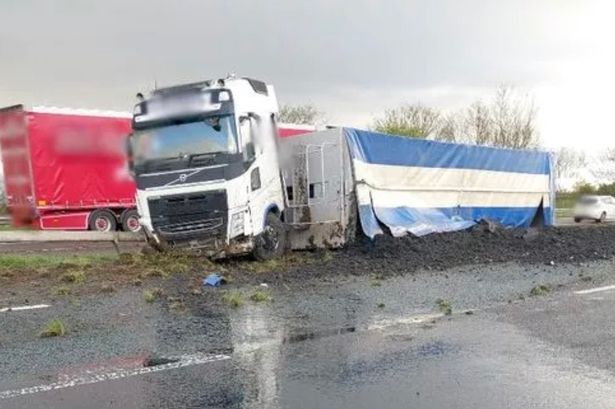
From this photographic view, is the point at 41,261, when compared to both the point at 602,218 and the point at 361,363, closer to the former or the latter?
the point at 361,363

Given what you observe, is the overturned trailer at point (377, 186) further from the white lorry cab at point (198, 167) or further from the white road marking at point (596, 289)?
the white road marking at point (596, 289)

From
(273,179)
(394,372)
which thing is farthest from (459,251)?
(394,372)

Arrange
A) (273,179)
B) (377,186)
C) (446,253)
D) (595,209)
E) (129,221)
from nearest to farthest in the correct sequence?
(273,179), (446,253), (377,186), (129,221), (595,209)

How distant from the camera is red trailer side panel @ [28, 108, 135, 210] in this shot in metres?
19.5

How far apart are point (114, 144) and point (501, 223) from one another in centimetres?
1102

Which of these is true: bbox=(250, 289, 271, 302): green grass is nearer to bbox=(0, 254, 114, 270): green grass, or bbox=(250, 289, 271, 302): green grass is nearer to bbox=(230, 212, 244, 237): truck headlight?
bbox=(230, 212, 244, 237): truck headlight

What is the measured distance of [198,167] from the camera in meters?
12.1

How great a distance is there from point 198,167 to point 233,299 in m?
3.70

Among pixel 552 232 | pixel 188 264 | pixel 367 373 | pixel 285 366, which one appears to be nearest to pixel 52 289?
pixel 188 264

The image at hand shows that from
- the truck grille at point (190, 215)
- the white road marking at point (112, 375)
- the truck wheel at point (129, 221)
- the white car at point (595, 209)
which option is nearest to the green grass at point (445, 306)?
the white road marking at point (112, 375)

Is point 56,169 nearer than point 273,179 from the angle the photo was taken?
No

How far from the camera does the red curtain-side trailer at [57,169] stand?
65.0ft

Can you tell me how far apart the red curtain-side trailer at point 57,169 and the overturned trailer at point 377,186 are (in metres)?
4.26

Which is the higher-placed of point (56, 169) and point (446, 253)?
point (56, 169)
